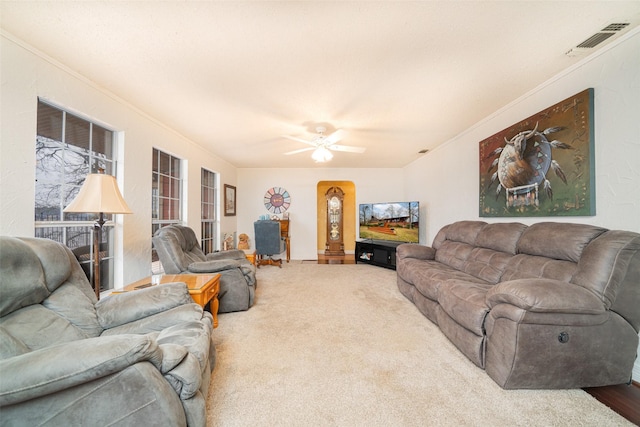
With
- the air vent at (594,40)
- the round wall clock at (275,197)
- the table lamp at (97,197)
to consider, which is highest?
the air vent at (594,40)

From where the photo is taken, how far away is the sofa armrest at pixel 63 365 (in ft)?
2.42

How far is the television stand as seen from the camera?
15.7 feet

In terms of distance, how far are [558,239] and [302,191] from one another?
475cm

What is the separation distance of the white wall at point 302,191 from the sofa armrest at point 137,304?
14.1 ft

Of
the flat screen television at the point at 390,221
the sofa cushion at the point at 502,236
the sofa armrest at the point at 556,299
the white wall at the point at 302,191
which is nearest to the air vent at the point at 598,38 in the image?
the sofa cushion at the point at 502,236

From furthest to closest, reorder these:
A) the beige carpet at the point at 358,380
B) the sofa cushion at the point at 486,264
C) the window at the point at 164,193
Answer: the window at the point at 164,193 < the sofa cushion at the point at 486,264 < the beige carpet at the point at 358,380

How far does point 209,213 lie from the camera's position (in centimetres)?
480

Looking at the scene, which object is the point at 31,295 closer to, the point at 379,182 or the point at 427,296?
the point at 427,296

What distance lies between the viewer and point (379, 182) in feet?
19.7

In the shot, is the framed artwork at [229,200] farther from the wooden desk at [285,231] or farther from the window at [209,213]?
the wooden desk at [285,231]

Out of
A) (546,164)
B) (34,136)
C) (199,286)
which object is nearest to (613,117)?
(546,164)

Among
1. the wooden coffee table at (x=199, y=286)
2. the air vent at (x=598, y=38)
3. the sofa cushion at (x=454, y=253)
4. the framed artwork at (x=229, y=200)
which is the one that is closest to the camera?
the air vent at (x=598, y=38)

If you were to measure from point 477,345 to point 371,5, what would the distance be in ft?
7.68

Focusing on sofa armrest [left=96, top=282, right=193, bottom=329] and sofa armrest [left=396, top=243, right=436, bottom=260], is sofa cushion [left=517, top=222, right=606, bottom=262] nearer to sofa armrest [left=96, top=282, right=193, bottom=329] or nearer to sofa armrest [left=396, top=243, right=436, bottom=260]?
sofa armrest [left=396, top=243, right=436, bottom=260]
